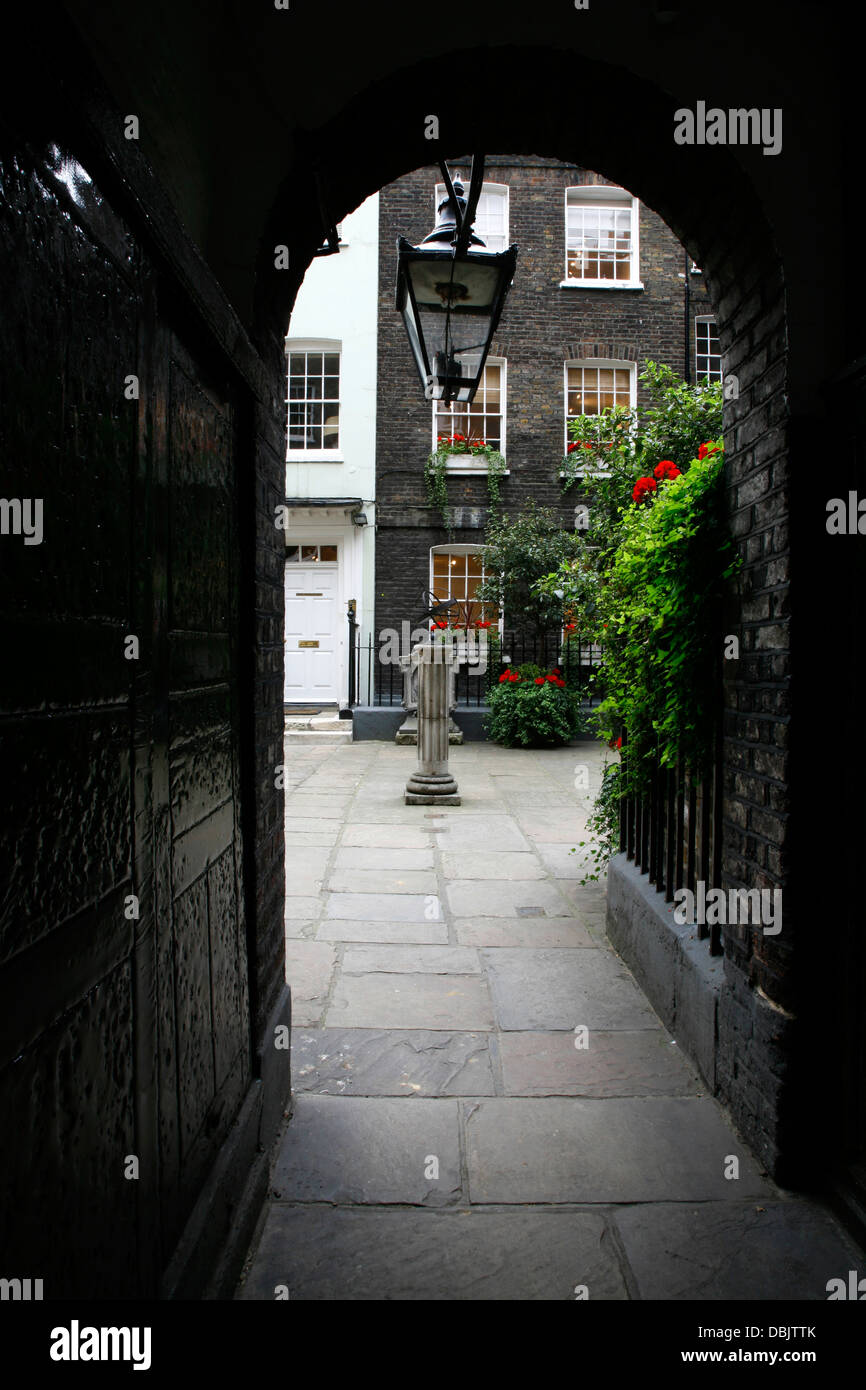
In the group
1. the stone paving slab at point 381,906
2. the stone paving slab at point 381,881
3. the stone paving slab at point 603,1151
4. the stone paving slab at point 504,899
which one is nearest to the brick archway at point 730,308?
the stone paving slab at point 603,1151

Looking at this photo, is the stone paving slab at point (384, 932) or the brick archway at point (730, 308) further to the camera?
the stone paving slab at point (384, 932)

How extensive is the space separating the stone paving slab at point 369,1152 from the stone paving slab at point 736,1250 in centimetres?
51

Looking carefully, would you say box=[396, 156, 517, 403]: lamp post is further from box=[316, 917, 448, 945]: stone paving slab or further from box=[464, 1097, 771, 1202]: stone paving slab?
box=[464, 1097, 771, 1202]: stone paving slab

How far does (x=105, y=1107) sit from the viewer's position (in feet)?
4.00

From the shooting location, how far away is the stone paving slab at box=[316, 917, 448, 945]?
4.14 meters

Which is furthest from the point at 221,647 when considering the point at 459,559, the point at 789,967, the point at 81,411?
the point at 459,559

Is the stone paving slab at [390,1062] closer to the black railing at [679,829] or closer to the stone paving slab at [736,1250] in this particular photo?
the stone paving slab at [736,1250]

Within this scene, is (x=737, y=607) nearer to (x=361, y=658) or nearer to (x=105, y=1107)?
(x=105, y=1107)

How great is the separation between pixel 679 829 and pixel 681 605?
1023 mm

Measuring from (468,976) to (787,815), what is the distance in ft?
6.18

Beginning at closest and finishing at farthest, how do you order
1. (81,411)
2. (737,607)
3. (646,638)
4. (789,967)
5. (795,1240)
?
(81,411)
(795,1240)
(789,967)
(737,607)
(646,638)

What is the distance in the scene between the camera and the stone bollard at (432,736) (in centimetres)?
770

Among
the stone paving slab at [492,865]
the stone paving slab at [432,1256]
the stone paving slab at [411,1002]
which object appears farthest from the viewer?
the stone paving slab at [492,865]

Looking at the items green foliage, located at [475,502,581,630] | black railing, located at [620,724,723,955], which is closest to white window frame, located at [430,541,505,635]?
green foliage, located at [475,502,581,630]
